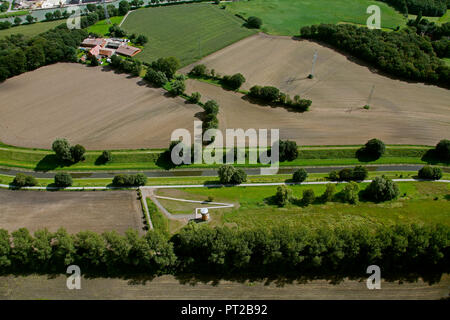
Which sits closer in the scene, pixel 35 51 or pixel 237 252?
pixel 237 252

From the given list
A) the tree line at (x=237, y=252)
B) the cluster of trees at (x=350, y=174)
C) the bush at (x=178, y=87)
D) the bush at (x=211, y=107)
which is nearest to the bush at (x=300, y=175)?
the cluster of trees at (x=350, y=174)

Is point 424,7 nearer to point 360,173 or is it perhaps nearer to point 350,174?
point 360,173

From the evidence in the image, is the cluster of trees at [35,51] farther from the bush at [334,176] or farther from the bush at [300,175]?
the bush at [334,176]

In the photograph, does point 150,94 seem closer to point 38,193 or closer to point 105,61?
point 105,61

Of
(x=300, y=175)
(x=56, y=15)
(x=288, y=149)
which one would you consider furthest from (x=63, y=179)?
(x=56, y=15)

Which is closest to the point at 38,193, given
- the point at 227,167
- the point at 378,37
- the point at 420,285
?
the point at 227,167

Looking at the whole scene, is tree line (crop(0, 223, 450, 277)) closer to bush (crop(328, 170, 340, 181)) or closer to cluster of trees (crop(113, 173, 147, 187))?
cluster of trees (crop(113, 173, 147, 187))
